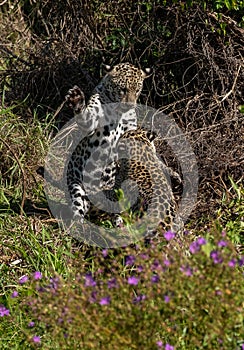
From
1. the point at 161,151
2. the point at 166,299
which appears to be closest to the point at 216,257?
the point at 166,299

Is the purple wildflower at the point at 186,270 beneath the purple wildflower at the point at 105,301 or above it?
above

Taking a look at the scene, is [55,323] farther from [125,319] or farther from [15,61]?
[15,61]

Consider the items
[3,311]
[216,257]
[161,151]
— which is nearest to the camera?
[216,257]

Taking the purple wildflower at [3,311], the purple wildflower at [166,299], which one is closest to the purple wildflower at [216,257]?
the purple wildflower at [166,299]

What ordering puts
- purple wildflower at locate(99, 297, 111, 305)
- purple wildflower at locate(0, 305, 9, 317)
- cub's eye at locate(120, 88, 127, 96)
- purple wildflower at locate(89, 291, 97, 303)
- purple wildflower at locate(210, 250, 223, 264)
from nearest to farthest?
1. purple wildflower at locate(210, 250, 223, 264)
2. purple wildflower at locate(99, 297, 111, 305)
3. purple wildflower at locate(89, 291, 97, 303)
4. purple wildflower at locate(0, 305, 9, 317)
5. cub's eye at locate(120, 88, 127, 96)

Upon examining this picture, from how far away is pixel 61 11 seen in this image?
831 centimetres

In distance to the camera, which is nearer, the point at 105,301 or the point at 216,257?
the point at 216,257

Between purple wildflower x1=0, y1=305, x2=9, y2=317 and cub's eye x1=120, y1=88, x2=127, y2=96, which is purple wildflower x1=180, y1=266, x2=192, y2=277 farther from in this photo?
cub's eye x1=120, y1=88, x2=127, y2=96

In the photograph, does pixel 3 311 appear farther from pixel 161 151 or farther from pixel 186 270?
pixel 161 151

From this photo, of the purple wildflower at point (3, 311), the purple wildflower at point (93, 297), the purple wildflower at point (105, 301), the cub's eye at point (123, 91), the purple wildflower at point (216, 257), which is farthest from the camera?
the cub's eye at point (123, 91)

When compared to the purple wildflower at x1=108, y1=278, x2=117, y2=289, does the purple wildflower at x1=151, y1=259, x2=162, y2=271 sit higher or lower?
higher

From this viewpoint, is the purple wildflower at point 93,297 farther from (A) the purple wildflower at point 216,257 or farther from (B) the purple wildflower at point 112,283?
(A) the purple wildflower at point 216,257

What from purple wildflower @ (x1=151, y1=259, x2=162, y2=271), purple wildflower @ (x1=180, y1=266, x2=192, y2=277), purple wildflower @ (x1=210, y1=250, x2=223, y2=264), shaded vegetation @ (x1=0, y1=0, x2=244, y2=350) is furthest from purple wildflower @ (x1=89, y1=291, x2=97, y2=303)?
purple wildflower @ (x1=210, y1=250, x2=223, y2=264)

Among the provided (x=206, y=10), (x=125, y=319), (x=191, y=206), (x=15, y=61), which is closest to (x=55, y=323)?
(x=125, y=319)
